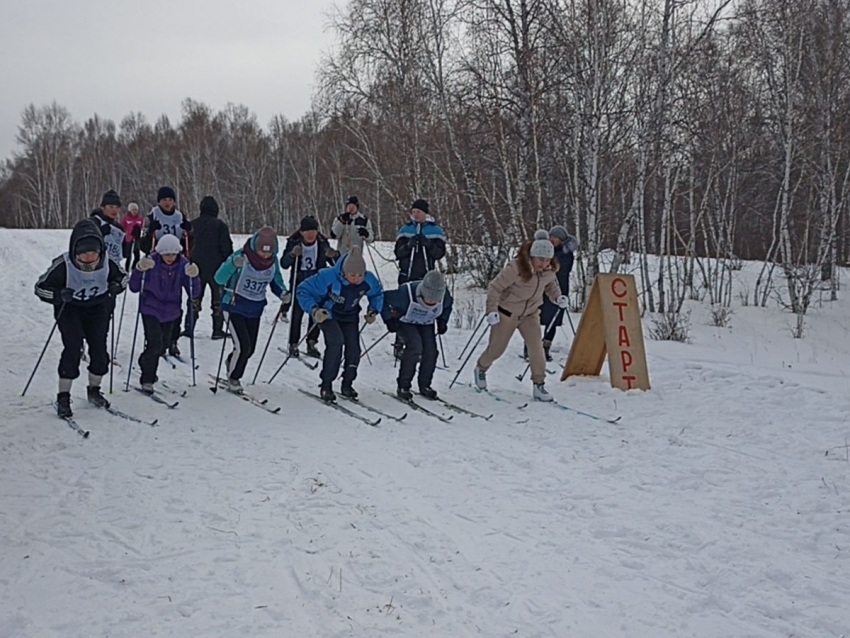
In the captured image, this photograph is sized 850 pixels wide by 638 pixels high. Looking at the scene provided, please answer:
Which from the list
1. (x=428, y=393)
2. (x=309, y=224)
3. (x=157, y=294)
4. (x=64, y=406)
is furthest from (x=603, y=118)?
(x=64, y=406)

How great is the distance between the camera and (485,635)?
3.53 metres

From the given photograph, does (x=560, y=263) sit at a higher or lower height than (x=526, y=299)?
higher

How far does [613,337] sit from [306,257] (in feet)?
14.5

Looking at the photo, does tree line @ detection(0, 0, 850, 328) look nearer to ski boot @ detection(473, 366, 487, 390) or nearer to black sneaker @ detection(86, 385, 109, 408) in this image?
ski boot @ detection(473, 366, 487, 390)

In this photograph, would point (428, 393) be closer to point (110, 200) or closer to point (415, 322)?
point (415, 322)

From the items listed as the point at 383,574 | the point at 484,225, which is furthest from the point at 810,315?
the point at 383,574

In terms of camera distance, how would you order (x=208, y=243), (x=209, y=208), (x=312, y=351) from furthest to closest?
(x=209, y=208), (x=208, y=243), (x=312, y=351)

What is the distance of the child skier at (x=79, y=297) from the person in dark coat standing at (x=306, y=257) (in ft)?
10.2

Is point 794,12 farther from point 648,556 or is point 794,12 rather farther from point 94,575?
point 94,575

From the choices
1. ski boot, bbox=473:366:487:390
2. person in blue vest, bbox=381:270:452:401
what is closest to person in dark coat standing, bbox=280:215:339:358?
person in blue vest, bbox=381:270:452:401

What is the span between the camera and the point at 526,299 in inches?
338

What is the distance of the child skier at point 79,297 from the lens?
6.93 metres

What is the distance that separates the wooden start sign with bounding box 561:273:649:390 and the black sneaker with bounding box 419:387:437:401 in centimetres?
184

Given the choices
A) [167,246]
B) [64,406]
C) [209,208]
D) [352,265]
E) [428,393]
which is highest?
[209,208]
